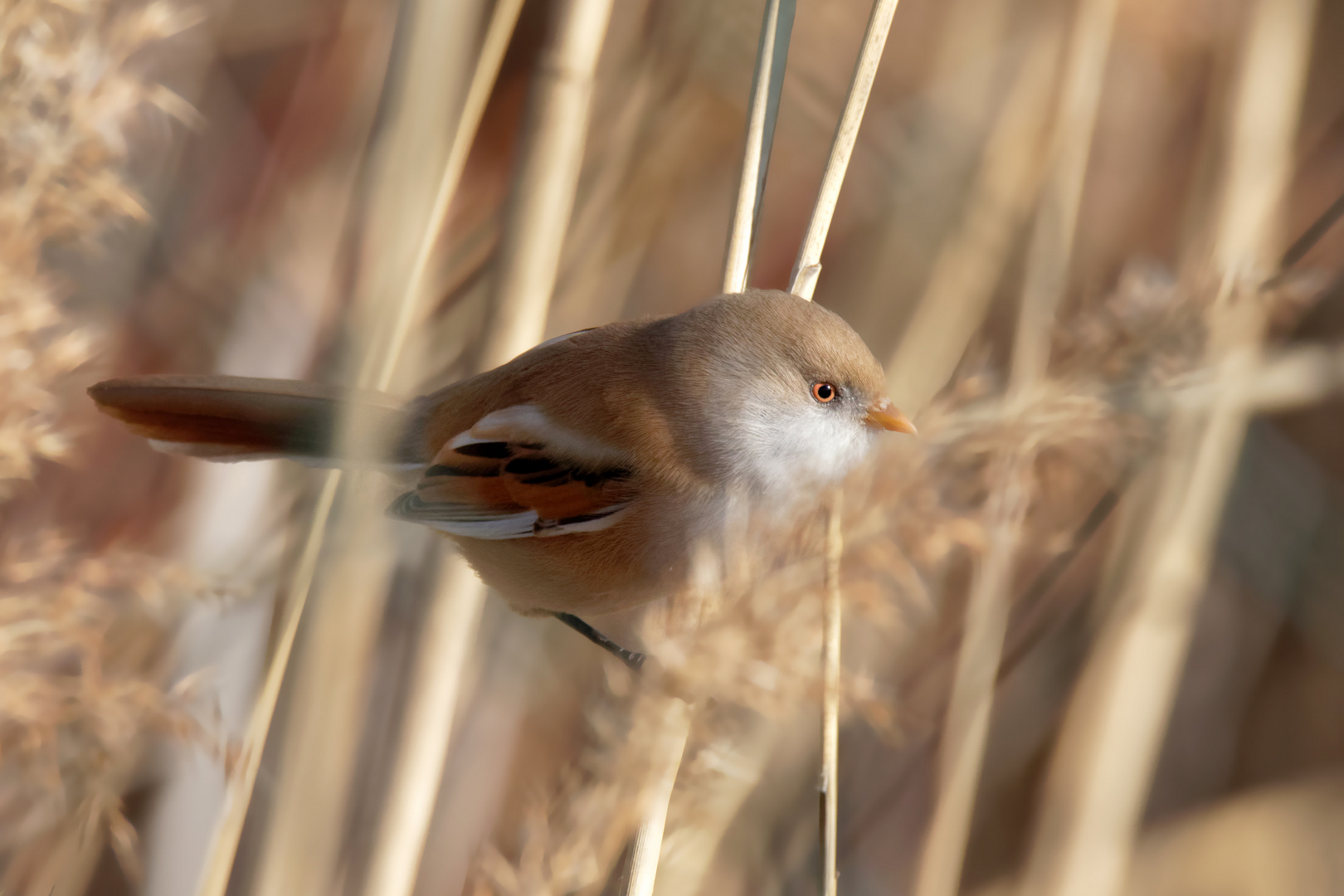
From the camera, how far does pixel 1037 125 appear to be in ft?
7.51

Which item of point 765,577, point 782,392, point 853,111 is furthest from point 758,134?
point 765,577

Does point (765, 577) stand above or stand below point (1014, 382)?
below

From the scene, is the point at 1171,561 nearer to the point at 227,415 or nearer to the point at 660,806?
the point at 660,806

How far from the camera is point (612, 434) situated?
1873 millimetres

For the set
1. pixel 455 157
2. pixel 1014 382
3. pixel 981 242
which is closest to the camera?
pixel 455 157

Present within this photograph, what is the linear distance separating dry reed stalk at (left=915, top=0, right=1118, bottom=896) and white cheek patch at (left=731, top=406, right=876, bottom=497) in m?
0.29

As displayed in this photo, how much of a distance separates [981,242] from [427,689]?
1.45 m

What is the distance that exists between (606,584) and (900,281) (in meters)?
0.97

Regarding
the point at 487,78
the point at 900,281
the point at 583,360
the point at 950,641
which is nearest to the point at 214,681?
the point at 583,360

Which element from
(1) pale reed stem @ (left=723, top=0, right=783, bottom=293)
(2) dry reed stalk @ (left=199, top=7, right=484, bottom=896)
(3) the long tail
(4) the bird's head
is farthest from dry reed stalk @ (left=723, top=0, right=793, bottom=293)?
(3) the long tail

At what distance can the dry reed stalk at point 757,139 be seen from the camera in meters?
1.60

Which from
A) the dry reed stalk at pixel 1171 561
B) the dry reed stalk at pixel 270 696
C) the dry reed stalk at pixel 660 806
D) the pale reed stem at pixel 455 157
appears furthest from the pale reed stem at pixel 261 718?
the dry reed stalk at pixel 1171 561

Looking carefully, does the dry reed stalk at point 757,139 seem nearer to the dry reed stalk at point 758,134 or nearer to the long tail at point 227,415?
the dry reed stalk at point 758,134

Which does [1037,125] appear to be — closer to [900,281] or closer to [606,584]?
[900,281]
